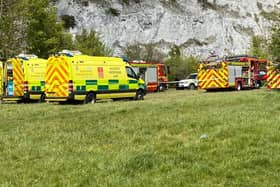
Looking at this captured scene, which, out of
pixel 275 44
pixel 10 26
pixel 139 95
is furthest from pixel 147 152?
pixel 10 26

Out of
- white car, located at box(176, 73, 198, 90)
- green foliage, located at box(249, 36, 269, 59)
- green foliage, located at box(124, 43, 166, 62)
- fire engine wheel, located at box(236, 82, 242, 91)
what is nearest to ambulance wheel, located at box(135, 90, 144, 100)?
green foliage, located at box(249, 36, 269, 59)

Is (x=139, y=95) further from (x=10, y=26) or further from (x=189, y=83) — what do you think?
(x=189, y=83)

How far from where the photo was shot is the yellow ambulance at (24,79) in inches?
922

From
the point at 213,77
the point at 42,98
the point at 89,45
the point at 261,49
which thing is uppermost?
the point at 89,45

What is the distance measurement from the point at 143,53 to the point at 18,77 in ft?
111

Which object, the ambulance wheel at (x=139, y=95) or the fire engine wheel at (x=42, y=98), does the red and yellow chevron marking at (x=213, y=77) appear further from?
the fire engine wheel at (x=42, y=98)

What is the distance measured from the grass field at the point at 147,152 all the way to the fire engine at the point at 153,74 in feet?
84.1

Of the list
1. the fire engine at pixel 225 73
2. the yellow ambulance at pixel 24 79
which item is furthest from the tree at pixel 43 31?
the fire engine at pixel 225 73

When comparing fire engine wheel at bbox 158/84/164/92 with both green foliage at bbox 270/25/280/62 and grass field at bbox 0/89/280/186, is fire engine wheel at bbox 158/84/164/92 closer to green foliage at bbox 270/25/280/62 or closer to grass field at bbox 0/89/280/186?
green foliage at bbox 270/25/280/62

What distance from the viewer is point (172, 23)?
67625 millimetres

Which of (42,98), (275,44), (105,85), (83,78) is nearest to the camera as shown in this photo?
(275,44)

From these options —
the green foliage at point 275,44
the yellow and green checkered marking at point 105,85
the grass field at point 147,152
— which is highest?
the green foliage at point 275,44

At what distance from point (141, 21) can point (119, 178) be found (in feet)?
202

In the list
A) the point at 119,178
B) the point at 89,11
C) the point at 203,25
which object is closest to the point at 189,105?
the point at 119,178
